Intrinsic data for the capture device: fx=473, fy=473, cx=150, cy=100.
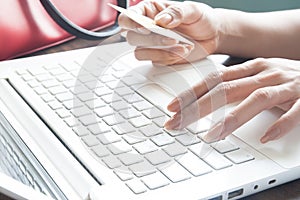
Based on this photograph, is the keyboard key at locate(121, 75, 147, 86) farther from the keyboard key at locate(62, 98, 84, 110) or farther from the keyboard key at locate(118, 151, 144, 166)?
the keyboard key at locate(118, 151, 144, 166)

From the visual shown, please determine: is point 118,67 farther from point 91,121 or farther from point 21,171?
point 21,171

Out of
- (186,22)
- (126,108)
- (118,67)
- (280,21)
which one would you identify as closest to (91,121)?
(126,108)

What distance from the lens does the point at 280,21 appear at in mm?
815

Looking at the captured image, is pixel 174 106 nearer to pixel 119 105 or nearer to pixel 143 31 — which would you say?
pixel 119 105

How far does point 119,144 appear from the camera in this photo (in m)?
0.50

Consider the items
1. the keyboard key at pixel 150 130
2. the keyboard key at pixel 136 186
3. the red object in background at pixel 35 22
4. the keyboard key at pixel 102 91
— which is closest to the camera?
the keyboard key at pixel 136 186

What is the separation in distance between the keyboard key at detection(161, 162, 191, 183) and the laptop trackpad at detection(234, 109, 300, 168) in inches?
3.5

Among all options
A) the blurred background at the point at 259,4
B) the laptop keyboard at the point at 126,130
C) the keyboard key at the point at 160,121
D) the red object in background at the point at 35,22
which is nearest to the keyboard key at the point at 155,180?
the laptop keyboard at the point at 126,130

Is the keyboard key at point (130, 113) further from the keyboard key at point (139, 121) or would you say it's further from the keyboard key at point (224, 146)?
the keyboard key at point (224, 146)

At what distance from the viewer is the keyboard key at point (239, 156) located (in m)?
0.47

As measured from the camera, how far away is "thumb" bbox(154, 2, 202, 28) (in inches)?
27.1

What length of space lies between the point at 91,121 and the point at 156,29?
187mm

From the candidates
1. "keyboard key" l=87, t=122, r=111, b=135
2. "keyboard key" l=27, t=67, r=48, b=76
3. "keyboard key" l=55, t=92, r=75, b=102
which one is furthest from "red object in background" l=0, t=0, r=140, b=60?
"keyboard key" l=87, t=122, r=111, b=135

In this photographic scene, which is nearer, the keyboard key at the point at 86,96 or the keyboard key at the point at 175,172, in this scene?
the keyboard key at the point at 175,172
